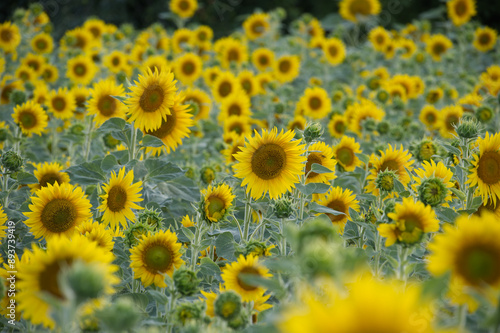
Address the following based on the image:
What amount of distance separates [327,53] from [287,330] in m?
4.42

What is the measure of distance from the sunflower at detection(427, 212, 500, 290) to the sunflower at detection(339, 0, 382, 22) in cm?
535

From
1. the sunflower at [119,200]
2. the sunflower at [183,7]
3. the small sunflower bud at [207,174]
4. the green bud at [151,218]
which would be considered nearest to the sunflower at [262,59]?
the sunflower at [183,7]

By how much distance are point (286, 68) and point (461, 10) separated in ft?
7.57

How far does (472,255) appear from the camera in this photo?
0.97 meters

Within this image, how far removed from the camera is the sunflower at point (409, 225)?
1249 millimetres

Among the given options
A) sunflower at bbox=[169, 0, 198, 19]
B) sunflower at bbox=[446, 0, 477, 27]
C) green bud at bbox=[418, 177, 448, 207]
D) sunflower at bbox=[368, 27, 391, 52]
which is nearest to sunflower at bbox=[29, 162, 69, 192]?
green bud at bbox=[418, 177, 448, 207]

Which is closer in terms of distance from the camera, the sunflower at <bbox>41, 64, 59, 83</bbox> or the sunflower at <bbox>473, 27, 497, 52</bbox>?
the sunflower at <bbox>41, 64, 59, 83</bbox>

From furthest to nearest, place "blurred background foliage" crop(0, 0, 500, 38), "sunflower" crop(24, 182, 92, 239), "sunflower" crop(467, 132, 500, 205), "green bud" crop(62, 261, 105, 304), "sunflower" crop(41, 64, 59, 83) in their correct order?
"blurred background foliage" crop(0, 0, 500, 38) → "sunflower" crop(41, 64, 59, 83) → "sunflower" crop(24, 182, 92, 239) → "sunflower" crop(467, 132, 500, 205) → "green bud" crop(62, 261, 105, 304)

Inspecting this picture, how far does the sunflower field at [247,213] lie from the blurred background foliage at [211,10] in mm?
3749

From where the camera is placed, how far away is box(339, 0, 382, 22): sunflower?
19.0 ft

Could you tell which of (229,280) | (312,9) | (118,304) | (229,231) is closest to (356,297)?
(118,304)

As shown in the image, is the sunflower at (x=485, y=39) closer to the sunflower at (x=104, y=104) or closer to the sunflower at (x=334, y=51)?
the sunflower at (x=334, y=51)

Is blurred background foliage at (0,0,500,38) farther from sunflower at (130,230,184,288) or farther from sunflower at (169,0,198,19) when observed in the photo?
sunflower at (130,230,184,288)

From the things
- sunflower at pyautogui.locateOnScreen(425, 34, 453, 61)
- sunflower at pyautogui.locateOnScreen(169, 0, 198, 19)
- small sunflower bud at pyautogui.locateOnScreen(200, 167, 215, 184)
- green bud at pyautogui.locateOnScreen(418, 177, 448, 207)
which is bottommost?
green bud at pyautogui.locateOnScreen(418, 177, 448, 207)
